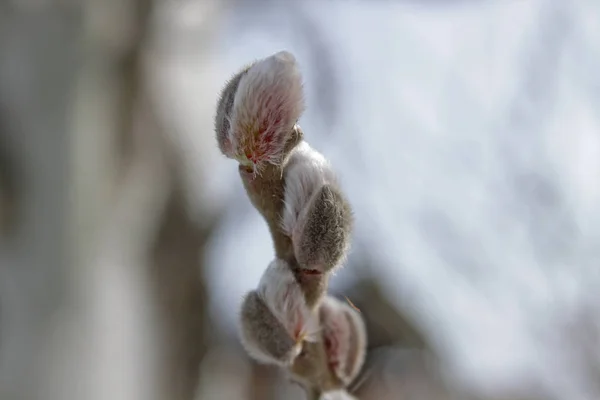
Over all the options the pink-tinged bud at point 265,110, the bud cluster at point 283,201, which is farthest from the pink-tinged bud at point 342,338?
the pink-tinged bud at point 265,110

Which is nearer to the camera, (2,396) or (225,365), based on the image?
(2,396)

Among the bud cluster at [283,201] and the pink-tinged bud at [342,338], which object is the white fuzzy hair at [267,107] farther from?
the pink-tinged bud at [342,338]

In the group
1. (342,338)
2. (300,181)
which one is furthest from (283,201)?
(342,338)

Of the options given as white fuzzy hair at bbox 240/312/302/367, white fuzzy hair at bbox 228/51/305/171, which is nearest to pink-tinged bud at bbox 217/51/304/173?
white fuzzy hair at bbox 228/51/305/171

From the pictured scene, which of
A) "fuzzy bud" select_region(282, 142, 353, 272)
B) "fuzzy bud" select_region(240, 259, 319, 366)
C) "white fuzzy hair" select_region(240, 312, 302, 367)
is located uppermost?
"fuzzy bud" select_region(282, 142, 353, 272)

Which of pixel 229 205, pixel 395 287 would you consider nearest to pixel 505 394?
pixel 395 287

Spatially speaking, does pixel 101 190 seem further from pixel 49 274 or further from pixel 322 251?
pixel 322 251

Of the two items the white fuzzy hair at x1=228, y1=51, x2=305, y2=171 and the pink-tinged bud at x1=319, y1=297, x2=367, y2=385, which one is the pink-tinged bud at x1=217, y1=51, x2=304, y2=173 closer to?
the white fuzzy hair at x1=228, y1=51, x2=305, y2=171

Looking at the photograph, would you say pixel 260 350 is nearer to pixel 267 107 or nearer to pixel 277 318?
pixel 277 318
